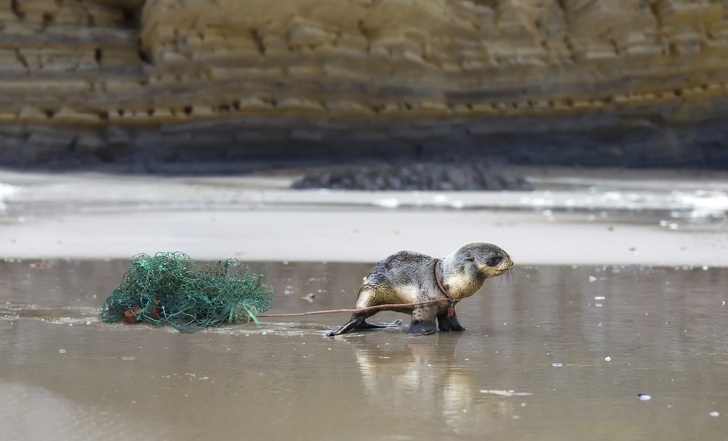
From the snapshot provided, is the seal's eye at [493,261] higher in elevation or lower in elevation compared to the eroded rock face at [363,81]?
lower

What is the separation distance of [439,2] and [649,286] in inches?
515

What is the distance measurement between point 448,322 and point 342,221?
5.29 m

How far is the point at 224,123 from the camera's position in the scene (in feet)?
58.2

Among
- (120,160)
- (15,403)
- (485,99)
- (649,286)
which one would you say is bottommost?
(15,403)

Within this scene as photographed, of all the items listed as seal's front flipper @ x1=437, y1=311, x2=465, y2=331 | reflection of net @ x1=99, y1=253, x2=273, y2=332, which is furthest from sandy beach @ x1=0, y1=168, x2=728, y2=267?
seal's front flipper @ x1=437, y1=311, x2=465, y2=331

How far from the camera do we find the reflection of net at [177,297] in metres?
4.14

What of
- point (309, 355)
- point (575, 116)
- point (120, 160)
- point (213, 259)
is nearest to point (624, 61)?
point (575, 116)

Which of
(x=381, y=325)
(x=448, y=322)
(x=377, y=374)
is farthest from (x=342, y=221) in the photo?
(x=377, y=374)

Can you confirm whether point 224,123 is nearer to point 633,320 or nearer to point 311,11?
point 311,11

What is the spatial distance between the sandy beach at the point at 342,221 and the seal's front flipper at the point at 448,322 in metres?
2.74

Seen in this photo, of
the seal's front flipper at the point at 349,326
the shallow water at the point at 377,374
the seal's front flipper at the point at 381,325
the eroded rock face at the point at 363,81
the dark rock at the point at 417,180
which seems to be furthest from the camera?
A: the eroded rock face at the point at 363,81

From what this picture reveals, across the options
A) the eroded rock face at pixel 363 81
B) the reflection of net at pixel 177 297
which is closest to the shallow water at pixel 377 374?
the reflection of net at pixel 177 297

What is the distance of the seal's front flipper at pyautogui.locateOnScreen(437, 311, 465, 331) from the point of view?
4027 mm

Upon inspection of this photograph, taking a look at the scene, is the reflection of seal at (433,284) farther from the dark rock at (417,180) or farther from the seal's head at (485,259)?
the dark rock at (417,180)
